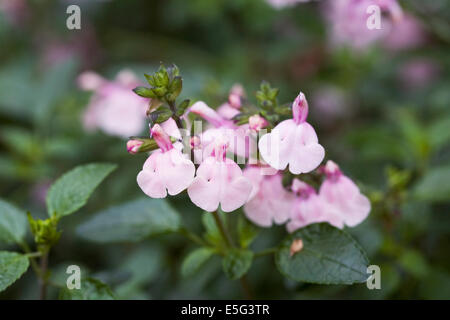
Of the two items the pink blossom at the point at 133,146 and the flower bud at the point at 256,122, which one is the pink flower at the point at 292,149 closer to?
the flower bud at the point at 256,122

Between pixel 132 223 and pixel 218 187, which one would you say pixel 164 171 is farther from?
pixel 132 223

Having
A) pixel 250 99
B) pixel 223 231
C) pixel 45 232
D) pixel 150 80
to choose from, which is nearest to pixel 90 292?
pixel 45 232

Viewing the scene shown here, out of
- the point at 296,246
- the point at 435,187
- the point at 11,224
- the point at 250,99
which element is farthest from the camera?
the point at 250,99

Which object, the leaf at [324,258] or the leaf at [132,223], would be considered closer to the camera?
the leaf at [324,258]

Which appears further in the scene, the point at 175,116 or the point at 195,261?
the point at 195,261

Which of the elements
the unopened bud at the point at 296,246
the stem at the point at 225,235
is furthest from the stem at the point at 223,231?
the unopened bud at the point at 296,246

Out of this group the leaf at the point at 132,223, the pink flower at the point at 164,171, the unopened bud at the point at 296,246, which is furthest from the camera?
the leaf at the point at 132,223
